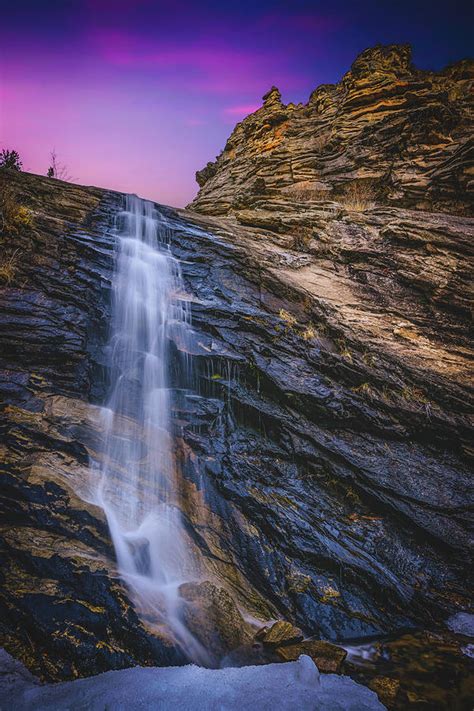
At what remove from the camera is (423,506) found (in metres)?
6.14

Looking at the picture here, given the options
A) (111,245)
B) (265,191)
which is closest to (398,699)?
(111,245)

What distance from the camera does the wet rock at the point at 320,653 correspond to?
401 cm

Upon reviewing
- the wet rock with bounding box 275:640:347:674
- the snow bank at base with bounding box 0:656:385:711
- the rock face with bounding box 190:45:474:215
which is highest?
the rock face with bounding box 190:45:474:215

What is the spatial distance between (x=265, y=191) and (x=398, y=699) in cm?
1499

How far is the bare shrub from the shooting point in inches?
459

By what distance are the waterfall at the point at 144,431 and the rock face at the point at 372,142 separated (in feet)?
22.7

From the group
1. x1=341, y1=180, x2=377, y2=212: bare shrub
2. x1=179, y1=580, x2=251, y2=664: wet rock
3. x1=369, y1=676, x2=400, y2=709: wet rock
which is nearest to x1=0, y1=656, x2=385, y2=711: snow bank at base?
x1=369, y1=676, x2=400, y2=709: wet rock

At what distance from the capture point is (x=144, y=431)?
259 inches

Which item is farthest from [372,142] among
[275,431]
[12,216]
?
[12,216]

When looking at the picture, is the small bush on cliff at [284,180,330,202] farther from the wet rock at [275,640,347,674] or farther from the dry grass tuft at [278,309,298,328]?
the wet rock at [275,640,347,674]

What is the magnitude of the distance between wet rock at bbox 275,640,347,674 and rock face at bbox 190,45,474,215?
39.0 ft

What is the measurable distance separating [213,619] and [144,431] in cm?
336

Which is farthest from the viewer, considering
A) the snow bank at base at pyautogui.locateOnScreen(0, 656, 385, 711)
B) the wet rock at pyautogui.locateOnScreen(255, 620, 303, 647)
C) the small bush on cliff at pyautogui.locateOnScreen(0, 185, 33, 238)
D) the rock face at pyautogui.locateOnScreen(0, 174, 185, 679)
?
the small bush on cliff at pyautogui.locateOnScreen(0, 185, 33, 238)

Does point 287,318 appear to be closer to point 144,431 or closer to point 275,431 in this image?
point 275,431
